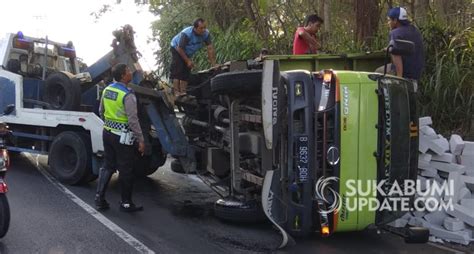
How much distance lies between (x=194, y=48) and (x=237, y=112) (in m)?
2.60

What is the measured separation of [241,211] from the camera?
5875 millimetres

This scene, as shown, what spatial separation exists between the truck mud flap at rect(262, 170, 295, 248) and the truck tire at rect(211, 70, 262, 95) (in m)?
0.98

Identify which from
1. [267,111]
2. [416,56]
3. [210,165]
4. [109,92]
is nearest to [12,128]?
[109,92]

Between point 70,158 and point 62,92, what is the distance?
3.78 ft

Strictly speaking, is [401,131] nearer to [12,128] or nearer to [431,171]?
[431,171]

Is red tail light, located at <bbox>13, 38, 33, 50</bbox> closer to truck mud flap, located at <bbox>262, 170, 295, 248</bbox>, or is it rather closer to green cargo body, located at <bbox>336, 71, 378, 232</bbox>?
truck mud flap, located at <bbox>262, 170, 295, 248</bbox>

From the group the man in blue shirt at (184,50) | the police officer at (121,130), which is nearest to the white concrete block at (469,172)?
the man in blue shirt at (184,50)

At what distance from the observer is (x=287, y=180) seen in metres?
5.13

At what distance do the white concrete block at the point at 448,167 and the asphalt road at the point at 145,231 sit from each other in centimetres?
101

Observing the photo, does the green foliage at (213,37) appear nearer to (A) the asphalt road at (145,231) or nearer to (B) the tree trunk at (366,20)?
(B) the tree trunk at (366,20)

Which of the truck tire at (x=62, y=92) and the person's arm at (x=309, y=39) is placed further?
the truck tire at (x=62, y=92)

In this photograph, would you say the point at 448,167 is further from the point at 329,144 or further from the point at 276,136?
the point at 276,136

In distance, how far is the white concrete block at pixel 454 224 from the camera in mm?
5805

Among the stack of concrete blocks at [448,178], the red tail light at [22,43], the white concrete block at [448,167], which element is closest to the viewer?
the stack of concrete blocks at [448,178]
